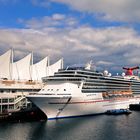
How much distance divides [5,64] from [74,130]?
93.1 feet

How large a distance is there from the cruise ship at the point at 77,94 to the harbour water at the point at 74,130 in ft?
7.08

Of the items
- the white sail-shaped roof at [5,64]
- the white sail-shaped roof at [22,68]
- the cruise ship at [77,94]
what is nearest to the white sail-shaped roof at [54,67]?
the white sail-shaped roof at [22,68]

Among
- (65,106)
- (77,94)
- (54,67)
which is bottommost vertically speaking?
(65,106)

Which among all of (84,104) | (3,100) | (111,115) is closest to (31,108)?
(3,100)

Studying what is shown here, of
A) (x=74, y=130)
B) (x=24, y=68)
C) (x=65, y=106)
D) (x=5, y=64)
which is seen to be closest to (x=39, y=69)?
(x=24, y=68)

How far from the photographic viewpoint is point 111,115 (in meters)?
54.5

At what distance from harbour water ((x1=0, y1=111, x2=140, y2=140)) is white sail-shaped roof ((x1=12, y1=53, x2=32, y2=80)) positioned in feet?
78.0

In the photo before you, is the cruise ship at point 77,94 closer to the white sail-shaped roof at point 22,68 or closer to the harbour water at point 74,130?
the harbour water at point 74,130

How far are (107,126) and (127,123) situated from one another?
440cm

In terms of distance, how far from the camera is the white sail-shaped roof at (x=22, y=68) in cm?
6681

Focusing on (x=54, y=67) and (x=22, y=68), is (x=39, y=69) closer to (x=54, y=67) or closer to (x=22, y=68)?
(x=54, y=67)

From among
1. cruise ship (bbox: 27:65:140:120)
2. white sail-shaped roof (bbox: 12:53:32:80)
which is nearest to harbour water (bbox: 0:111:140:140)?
cruise ship (bbox: 27:65:140:120)

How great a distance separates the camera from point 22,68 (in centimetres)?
6806

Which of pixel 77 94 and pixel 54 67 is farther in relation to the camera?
pixel 54 67
